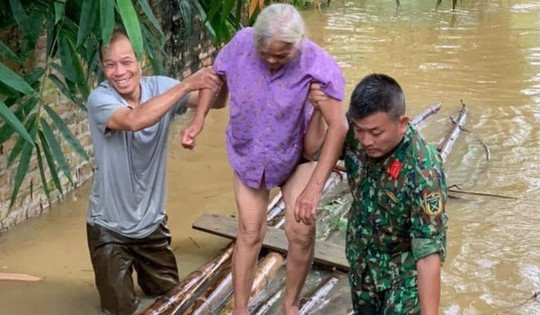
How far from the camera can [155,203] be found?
3.98 meters

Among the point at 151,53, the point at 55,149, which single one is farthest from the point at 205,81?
the point at 151,53

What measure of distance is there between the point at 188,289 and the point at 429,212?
1.95 meters

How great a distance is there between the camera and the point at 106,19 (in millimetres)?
3553

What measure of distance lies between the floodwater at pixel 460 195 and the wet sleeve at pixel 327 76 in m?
1.59

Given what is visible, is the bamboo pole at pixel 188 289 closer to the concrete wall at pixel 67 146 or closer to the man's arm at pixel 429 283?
the concrete wall at pixel 67 146

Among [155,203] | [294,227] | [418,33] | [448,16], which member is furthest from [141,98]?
[448,16]

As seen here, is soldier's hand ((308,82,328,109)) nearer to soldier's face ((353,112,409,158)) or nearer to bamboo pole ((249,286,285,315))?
soldier's face ((353,112,409,158))

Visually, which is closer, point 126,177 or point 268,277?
point 126,177

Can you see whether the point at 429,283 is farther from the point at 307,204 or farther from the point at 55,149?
the point at 55,149

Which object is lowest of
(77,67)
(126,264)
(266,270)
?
(266,270)

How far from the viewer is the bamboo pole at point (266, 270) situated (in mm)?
4328

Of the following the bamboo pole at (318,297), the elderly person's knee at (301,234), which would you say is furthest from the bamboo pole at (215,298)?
the elderly person's knee at (301,234)

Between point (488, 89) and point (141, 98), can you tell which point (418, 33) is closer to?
point (488, 89)

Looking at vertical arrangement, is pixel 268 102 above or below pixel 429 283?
above
